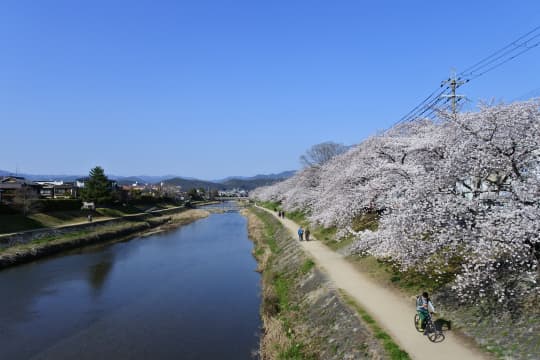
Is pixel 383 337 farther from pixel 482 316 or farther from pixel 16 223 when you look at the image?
pixel 16 223

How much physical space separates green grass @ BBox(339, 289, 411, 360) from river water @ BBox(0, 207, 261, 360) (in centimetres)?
411

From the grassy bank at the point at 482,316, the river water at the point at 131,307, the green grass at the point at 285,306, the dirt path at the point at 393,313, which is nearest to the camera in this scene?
the grassy bank at the point at 482,316

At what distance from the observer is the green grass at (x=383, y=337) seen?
8.53m

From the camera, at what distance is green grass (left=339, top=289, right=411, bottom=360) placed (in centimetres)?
853

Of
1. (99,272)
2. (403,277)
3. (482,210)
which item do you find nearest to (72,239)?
(99,272)

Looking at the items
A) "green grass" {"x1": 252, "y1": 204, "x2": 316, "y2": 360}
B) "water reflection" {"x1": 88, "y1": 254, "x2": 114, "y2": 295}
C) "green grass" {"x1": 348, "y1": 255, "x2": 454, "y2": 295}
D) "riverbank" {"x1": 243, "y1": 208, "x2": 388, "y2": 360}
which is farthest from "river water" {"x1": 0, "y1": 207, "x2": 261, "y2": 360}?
"green grass" {"x1": 348, "y1": 255, "x2": 454, "y2": 295}

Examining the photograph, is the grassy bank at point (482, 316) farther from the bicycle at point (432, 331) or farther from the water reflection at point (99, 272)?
the water reflection at point (99, 272)

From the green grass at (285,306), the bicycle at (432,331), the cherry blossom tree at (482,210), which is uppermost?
the cherry blossom tree at (482,210)

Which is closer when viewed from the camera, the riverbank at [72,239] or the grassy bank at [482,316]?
the grassy bank at [482,316]

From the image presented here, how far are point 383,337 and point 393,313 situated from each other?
2.05 metres

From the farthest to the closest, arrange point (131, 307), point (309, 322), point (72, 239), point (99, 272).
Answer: point (72, 239) < point (99, 272) < point (131, 307) < point (309, 322)

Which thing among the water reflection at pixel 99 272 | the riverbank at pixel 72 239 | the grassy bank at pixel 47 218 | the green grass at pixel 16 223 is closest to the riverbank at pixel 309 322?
the water reflection at pixel 99 272

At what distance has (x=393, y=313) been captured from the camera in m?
11.4

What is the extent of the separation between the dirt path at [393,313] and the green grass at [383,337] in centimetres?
17
